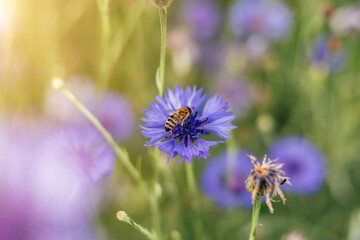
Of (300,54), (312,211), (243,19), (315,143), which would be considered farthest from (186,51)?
(312,211)

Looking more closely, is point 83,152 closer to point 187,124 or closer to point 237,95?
point 187,124

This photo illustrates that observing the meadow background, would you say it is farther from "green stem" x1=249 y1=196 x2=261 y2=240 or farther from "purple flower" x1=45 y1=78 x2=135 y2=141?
"green stem" x1=249 y1=196 x2=261 y2=240

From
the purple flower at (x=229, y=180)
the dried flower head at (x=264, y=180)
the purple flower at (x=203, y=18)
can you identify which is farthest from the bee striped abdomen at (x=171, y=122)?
the purple flower at (x=203, y=18)

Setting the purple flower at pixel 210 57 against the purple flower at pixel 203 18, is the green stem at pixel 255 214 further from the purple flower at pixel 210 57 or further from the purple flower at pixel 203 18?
the purple flower at pixel 203 18

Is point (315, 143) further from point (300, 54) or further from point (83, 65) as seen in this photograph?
point (83, 65)

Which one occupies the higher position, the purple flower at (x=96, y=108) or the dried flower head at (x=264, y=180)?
the purple flower at (x=96, y=108)

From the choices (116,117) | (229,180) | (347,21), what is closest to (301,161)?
(229,180)
